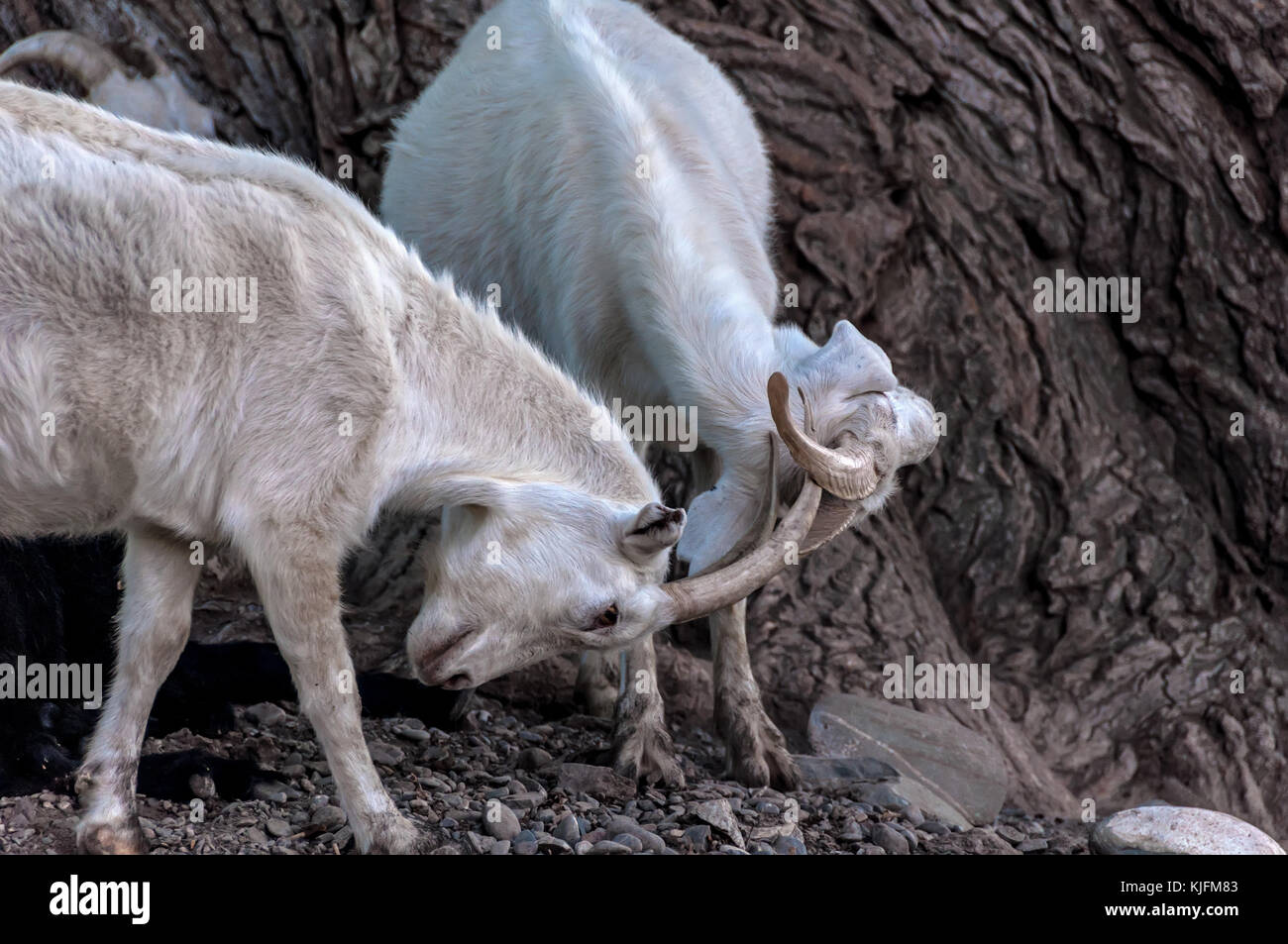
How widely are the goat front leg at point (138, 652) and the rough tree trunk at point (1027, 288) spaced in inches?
83.9

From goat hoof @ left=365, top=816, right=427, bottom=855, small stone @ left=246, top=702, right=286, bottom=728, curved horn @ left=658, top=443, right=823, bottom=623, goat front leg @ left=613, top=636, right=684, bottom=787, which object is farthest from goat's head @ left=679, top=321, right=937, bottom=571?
small stone @ left=246, top=702, right=286, bottom=728

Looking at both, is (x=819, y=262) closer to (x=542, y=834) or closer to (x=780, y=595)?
(x=780, y=595)

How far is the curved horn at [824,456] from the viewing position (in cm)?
418

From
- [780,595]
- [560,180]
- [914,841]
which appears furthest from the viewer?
[780,595]

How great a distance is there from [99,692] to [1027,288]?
469cm

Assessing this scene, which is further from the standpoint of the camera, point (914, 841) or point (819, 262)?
point (819, 262)

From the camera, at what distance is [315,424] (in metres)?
4.13

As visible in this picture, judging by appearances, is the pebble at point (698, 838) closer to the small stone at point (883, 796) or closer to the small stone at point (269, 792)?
the small stone at point (883, 796)

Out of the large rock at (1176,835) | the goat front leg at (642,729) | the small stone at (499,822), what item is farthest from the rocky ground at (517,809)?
the large rock at (1176,835)

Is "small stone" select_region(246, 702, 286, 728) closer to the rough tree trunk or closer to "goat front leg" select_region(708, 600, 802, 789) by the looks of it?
the rough tree trunk

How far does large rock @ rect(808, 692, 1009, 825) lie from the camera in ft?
19.0

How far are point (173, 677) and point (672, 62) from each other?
130 inches

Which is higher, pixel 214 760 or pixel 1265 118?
pixel 1265 118
